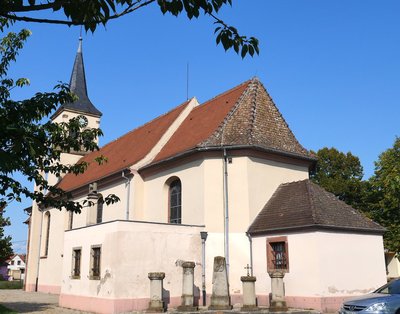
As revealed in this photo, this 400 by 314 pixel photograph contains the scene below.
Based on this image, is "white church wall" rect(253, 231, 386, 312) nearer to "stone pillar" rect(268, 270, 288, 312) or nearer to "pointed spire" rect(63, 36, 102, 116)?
"stone pillar" rect(268, 270, 288, 312)

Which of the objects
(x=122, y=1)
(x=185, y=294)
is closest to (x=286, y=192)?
(x=185, y=294)

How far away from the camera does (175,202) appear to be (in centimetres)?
2048

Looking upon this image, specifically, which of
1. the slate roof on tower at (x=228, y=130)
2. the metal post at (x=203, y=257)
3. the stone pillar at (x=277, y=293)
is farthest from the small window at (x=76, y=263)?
the stone pillar at (x=277, y=293)

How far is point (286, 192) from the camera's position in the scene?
18.9 meters

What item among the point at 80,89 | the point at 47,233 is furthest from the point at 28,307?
the point at 80,89

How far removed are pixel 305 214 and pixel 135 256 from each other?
21.8 feet

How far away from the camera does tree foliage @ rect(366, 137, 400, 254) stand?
3088cm

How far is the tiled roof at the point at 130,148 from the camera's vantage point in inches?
940

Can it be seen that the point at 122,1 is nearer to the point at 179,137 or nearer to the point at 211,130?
the point at 211,130

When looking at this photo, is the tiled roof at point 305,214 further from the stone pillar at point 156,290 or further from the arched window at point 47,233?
the arched window at point 47,233

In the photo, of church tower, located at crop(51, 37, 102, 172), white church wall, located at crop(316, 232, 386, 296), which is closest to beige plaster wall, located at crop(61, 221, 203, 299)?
white church wall, located at crop(316, 232, 386, 296)

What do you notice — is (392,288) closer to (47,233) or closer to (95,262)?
(95,262)

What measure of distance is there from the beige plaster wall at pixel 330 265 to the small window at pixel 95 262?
6409 millimetres

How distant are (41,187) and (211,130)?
37.6 feet
